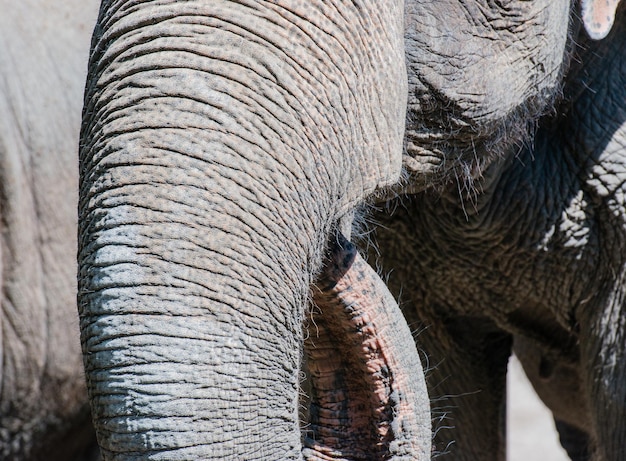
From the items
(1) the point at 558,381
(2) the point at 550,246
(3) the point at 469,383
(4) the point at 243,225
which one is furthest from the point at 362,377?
(1) the point at 558,381

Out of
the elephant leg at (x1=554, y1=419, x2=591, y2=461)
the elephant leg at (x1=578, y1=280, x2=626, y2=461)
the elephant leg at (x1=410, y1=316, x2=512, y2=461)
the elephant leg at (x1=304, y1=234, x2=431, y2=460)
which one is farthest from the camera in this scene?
the elephant leg at (x1=554, y1=419, x2=591, y2=461)

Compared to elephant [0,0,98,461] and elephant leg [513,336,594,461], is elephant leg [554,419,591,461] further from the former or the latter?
elephant [0,0,98,461]

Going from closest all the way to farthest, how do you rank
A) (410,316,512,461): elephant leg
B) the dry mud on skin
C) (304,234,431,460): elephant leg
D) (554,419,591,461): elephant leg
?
(304,234,431,460): elephant leg < (410,316,512,461): elephant leg < (554,419,591,461): elephant leg < the dry mud on skin

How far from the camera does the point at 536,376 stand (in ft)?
10.6

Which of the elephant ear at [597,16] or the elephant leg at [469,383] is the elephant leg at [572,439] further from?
the elephant ear at [597,16]

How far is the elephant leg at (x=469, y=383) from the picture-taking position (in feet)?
9.16

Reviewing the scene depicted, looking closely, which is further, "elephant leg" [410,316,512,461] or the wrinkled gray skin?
"elephant leg" [410,316,512,461]

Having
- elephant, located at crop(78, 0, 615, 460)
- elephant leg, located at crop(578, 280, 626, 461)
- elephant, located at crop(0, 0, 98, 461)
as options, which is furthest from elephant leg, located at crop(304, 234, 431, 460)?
elephant, located at crop(0, 0, 98, 461)

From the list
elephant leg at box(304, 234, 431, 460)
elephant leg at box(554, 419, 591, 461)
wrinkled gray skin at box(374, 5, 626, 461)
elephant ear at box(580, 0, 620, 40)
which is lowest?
elephant leg at box(304, 234, 431, 460)

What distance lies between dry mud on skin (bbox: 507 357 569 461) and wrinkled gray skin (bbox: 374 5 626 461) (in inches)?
113

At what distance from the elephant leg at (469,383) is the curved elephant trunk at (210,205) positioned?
4.19 ft

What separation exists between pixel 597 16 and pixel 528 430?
4.63 meters

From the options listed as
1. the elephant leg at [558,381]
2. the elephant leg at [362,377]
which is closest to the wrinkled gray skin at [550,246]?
the elephant leg at [558,381]

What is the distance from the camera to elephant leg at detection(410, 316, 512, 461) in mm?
2791
